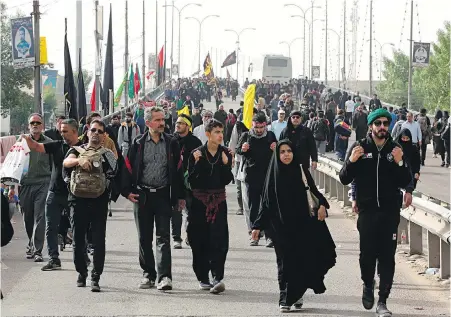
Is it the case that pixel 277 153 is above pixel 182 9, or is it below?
below

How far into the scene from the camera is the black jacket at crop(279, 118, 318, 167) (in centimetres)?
1800

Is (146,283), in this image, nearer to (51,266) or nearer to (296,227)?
(51,266)

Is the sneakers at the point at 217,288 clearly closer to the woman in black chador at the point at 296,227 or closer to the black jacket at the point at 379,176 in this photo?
the woman in black chador at the point at 296,227

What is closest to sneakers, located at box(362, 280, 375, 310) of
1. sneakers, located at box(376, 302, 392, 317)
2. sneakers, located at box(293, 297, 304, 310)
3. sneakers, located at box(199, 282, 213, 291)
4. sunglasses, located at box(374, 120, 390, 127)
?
sneakers, located at box(376, 302, 392, 317)

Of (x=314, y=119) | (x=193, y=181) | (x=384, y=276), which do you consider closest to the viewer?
(x=384, y=276)

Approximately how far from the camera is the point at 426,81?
119 m

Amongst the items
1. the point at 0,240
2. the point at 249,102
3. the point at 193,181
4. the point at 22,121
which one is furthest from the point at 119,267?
the point at 22,121

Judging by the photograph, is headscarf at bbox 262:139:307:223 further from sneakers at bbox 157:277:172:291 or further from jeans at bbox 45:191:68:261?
jeans at bbox 45:191:68:261

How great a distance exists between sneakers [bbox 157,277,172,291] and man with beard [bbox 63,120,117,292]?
23.3 inches

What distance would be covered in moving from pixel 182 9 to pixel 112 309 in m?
105

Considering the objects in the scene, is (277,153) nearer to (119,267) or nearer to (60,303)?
(60,303)

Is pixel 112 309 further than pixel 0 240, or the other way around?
pixel 112 309

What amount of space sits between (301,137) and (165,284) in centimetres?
618

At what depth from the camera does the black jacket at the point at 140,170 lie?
12.6 meters
